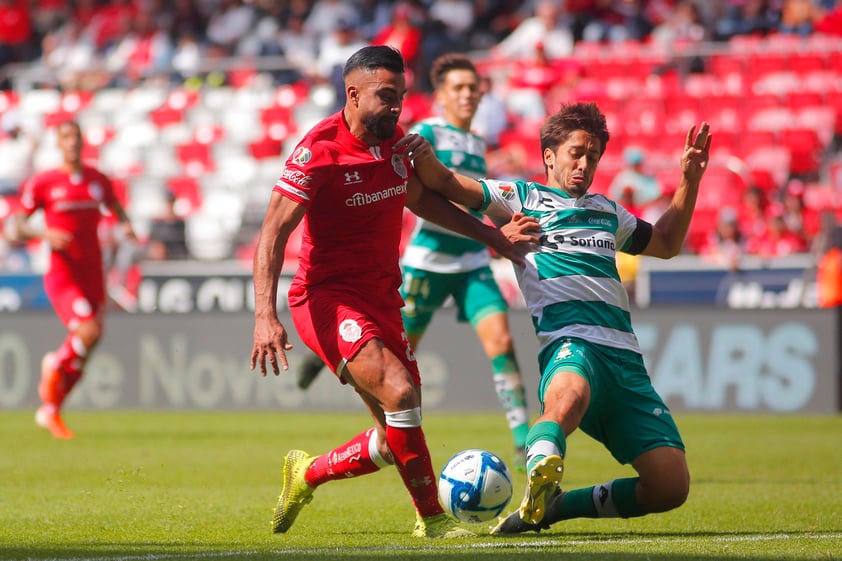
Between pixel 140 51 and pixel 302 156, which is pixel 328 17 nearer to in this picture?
pixel 140 51

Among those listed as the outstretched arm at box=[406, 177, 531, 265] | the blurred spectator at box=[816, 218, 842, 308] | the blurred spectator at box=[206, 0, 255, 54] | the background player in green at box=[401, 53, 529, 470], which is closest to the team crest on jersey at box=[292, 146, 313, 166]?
the outstretched arm at box=[406, 177, 531, 265]

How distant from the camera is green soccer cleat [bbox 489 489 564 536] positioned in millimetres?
6219

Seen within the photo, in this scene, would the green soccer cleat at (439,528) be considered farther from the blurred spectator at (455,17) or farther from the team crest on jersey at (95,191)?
the blurred spectator at (455,17)

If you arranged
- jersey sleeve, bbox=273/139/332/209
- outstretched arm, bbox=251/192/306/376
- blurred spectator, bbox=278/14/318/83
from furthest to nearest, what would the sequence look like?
blurred spectator, bbox=278/14/318/83 → jersey sleeve, bbox=273/139/332/209 → outstretched arm, bbox=251/192/306/376

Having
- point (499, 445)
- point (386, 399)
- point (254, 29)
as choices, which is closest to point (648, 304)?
point (499, 445)

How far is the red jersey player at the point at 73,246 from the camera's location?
12125 millimetres

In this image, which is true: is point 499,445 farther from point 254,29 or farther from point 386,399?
point 254,29

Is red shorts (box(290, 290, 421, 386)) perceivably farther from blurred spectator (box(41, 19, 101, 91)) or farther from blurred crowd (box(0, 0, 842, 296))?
blurred spectator (box(41, 19, 101, 91))

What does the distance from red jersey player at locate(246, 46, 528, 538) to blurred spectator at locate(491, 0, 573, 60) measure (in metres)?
15.8

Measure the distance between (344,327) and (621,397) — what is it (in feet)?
4.44

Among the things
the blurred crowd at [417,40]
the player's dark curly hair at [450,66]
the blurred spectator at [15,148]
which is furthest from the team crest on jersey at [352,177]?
the blurred spectator at [15,148]

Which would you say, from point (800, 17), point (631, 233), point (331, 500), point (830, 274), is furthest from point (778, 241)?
point (631, 233)

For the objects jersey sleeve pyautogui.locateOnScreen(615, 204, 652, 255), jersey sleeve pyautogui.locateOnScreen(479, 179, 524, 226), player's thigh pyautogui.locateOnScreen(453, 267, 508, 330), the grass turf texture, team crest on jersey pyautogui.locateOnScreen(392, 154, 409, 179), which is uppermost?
team crest on jersey pyautogui.locateOnScreen(392, 154, 409, 179)

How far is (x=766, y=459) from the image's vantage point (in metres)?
10.4
